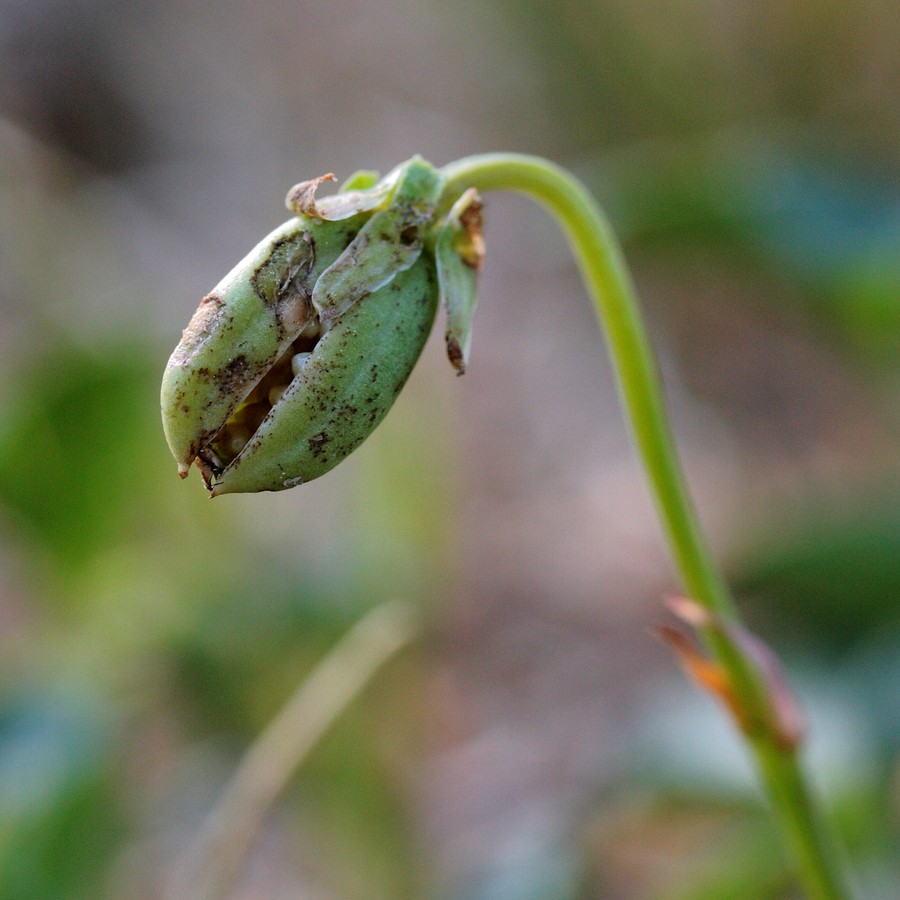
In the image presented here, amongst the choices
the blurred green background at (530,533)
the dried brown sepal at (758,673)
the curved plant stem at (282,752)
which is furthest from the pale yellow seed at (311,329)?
the blurred green background at (530,533)

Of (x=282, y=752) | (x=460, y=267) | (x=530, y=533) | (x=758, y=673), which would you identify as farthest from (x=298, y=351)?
(x=530, y=533)

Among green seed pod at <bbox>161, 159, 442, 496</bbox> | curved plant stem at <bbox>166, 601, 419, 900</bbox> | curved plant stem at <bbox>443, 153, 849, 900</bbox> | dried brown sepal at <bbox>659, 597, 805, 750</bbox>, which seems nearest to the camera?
green seed pod at <bbox>161, 159, 442, 496</bbox>

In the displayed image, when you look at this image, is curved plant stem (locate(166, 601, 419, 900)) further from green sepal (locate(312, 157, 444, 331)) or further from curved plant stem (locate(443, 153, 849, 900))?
green sepal (locate(312, 157, 444, 331))

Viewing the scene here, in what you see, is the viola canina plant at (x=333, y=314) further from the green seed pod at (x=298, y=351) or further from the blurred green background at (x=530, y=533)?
the blurred green background at (x=530, y=533)

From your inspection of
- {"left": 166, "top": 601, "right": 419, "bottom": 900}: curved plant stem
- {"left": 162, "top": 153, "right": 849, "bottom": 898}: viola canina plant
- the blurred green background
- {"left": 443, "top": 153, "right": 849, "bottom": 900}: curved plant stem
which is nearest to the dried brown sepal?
{"left": 443, "top": 153, "right": 849, "bottom": 900}: curved plant stem

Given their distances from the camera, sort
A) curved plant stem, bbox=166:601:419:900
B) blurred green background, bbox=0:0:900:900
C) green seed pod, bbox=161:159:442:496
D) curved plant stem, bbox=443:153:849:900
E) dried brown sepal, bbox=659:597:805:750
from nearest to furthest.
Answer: green seed pod, bbox=161:159:442:496 → curved plant stem, bbox=443:153:849:900 → dried brown sepal, bbox=659:597:805:750 → curved plant stem, bbox=166:601:419:900 → blurred green background, bbox=0:0:900:900

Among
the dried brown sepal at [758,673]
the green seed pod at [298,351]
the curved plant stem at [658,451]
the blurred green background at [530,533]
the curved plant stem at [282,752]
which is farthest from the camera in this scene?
the blurred green background at [530,533]
